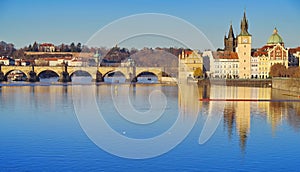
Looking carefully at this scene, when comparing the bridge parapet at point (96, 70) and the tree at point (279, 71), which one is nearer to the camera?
the tree at point (279, 71)

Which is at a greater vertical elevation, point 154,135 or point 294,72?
point 294,72

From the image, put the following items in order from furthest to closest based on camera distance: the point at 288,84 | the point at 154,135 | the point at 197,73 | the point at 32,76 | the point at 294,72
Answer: the point at 32,76 → the point at 197,73 → the point at 294,72 → the point at 288,84 → the point at 154,135

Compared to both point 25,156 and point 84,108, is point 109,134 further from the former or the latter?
point 84,108

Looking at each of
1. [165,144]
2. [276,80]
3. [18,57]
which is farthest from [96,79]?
[165,144]

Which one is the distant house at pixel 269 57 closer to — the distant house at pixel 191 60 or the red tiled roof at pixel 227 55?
the red tiled roof at pixel 227 55

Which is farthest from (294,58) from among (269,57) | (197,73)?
(197,73)

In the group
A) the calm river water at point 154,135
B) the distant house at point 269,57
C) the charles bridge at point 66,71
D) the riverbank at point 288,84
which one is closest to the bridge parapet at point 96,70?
the charles bridge at point 66,71

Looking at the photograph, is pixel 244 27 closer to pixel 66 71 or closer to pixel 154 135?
pixel 66 71

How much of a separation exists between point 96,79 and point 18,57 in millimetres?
Answer: 31038

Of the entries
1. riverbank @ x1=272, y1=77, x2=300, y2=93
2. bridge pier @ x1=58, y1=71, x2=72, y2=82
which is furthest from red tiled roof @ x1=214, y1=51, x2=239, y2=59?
bridge pier @ x1=58, y1=71, x2=72, y2=82

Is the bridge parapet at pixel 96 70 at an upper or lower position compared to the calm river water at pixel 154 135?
upper

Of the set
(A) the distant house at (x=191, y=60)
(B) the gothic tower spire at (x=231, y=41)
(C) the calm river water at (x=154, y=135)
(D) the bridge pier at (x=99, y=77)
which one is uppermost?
(B) the gothic tower spire at (x=231, y=41)

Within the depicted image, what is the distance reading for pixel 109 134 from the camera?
12961mm

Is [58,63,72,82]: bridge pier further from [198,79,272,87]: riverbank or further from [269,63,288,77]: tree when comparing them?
[269,63,288,77]: tree
